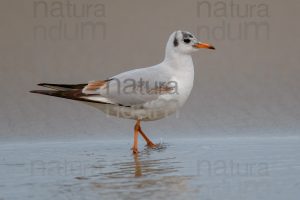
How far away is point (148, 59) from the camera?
980 cm

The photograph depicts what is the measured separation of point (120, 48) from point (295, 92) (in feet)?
7.19

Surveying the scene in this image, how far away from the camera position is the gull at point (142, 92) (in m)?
7.49

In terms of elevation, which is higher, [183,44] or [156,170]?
[183,44]

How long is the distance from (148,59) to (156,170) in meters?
4.09

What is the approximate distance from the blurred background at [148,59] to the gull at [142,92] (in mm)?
574

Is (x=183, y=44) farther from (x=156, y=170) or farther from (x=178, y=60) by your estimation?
(x=156, y=170)

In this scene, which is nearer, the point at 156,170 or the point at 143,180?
the point at 143,180

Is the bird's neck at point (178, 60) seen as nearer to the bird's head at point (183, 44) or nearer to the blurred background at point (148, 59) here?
the bird's head at point (183, 44)

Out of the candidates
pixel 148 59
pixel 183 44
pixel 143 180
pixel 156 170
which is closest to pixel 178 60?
pixel 183 44

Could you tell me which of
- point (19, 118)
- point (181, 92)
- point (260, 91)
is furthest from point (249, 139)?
point (19, 118)

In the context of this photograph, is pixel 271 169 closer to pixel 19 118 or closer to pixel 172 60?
pixel 172 60

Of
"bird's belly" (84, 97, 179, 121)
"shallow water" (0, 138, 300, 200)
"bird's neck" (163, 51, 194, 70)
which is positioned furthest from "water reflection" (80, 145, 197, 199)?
"bird's neck" (163, 51, 194, 70)

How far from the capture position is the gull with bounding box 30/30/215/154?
24.6 ft

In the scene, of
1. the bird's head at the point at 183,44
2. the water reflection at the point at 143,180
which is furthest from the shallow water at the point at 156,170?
the bird's head at the point at 183,44
